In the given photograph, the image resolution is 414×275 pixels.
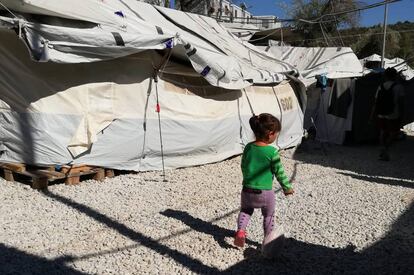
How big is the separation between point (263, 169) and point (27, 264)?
89.8 inches

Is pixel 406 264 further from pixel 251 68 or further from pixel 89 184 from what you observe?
pixel 251 68

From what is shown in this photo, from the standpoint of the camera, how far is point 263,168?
4305 millimetres

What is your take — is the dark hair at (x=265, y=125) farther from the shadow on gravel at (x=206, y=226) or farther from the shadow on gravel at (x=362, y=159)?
the shadow on gravel at (x=362, y=159)

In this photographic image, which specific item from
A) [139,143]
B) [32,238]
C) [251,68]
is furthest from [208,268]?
[251,68]

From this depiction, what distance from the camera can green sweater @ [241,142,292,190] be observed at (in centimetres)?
427

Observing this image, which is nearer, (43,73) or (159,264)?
(159,264)

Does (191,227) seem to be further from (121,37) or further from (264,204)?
(121,37)

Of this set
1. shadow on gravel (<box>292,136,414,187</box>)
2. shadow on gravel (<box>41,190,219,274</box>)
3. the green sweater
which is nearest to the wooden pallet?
shadow on gravel (<box>41,190,219,274</box>)

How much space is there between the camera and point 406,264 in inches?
171

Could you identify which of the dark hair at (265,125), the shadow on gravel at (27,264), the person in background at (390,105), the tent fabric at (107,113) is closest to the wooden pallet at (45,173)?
the tent fabric at (107,113)

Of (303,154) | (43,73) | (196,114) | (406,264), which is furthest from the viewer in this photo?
(303,154)

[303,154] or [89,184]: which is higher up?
[89,184]

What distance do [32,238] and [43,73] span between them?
108 inches

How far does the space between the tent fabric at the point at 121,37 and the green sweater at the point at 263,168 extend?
3040mm
